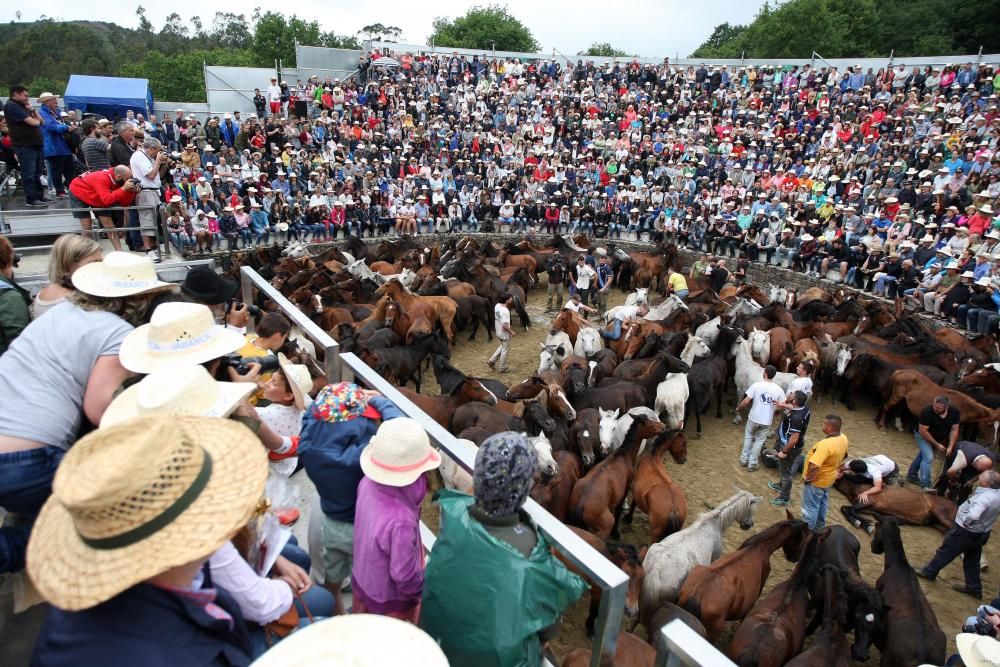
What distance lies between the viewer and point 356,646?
4.55 feet

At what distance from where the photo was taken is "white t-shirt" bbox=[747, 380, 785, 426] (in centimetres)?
792

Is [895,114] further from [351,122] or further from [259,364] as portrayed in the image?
[259,364]

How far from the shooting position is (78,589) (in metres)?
1.33

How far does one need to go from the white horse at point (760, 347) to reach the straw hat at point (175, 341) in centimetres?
960

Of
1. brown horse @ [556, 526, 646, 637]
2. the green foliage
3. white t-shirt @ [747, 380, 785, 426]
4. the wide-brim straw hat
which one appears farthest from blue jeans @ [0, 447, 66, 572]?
the green foliage

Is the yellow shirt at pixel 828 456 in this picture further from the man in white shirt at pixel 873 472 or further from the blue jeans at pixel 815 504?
the man in white shirt at pixel 873 472

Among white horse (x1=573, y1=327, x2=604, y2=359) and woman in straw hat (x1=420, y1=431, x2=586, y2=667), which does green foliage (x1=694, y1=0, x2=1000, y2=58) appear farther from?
woman in straw hat (x1=420, y1=431, x2=586, y2=667)

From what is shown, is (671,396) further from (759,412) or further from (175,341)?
(175,341)

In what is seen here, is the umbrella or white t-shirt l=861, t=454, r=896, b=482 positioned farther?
the umbrella

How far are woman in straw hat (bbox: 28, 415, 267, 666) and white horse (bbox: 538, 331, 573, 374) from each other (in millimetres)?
8520

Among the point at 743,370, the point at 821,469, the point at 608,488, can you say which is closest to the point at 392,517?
the point at 608,488

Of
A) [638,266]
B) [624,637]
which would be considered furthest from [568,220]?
[624,637]

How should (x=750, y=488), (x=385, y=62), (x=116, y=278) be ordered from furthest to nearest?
(x=385, y=62)
(x=750, y=488)
(x=116, y=278)

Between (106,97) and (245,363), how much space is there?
21061 mm
